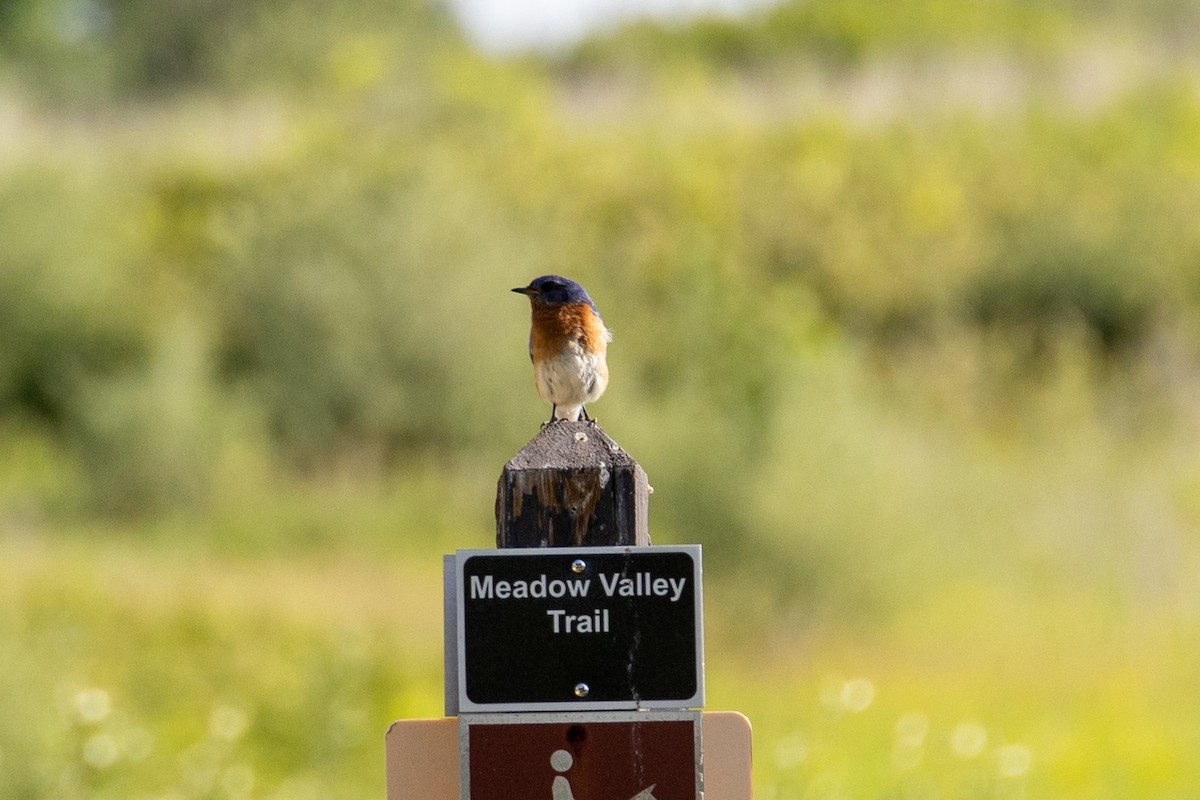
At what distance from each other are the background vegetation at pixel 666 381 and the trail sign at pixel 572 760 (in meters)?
2.17

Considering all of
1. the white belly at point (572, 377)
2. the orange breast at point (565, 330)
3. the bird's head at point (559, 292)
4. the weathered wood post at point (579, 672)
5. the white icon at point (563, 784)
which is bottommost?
the white icon at point (563, 784)

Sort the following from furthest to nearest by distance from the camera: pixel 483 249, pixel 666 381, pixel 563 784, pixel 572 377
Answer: pixel 483 249
pixel 666 381
pixel 572 377
pixel 563 784

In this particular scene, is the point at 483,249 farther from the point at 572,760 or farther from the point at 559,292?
the point at 572,760

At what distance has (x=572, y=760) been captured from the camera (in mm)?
2018

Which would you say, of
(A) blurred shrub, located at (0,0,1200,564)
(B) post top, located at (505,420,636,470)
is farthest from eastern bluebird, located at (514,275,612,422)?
(A) blurred shrub, located at (0,0,1200,564)

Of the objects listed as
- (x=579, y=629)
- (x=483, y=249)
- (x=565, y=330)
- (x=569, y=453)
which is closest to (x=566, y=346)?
(x=565, y=330)

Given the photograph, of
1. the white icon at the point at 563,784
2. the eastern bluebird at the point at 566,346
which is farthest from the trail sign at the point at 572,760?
the eastern bluebird at the point at 566,346

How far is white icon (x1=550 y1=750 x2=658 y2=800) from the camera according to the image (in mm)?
2008

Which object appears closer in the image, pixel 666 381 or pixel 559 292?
pixel 559 292

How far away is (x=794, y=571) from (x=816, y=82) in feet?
45.1

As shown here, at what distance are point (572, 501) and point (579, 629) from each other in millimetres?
164

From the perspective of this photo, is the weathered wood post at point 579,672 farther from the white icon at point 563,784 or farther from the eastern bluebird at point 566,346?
the eastern bluebird at point 566,346

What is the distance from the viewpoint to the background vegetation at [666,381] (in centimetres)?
755

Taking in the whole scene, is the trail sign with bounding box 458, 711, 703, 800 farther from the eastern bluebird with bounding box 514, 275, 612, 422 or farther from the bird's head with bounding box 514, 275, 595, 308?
the bird's head with bounding box 514, 275, 595, 308
